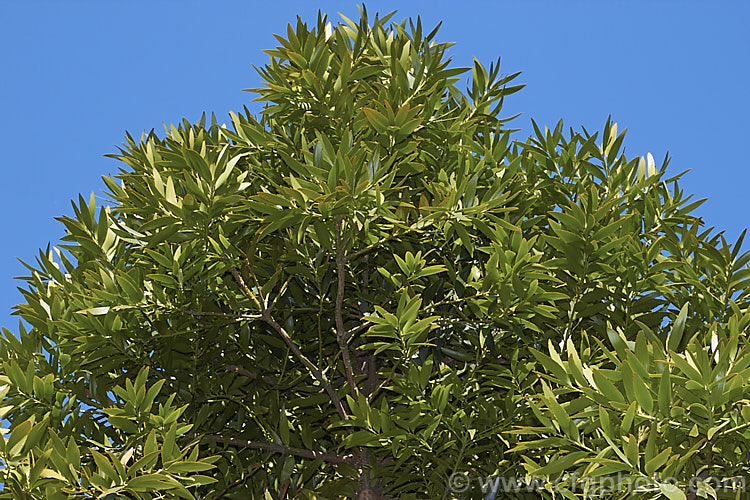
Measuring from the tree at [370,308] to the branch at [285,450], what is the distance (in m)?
0.02

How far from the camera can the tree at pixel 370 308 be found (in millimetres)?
4668

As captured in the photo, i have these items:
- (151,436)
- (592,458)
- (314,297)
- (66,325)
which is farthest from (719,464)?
(66,325)

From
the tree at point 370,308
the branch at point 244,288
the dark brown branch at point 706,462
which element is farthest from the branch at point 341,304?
the dark brown branch at point 706,462

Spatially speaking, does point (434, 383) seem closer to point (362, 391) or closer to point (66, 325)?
point (362, 391)

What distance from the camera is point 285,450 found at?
5.80 meters

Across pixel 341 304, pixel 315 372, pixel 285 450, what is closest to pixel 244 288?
pixel 341 304

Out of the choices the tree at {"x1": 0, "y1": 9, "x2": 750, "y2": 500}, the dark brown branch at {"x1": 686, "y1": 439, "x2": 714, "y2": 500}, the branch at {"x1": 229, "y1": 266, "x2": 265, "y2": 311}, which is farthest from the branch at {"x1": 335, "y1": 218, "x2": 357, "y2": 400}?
the dark brown branch at {"x1": 686, "y1": 439, "x2": 714, "y2": 500}

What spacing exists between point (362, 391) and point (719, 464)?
260 cm

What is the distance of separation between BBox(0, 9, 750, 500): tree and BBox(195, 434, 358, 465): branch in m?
0.02

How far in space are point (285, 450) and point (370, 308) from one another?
1.20 meters

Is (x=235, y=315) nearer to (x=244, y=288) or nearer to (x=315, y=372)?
(x=244, y=288)

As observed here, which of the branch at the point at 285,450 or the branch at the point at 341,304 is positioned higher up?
the branch at the point at 341,304

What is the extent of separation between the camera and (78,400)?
6117mm

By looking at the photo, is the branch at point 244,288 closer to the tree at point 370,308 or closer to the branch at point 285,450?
the tree at point 370,308
